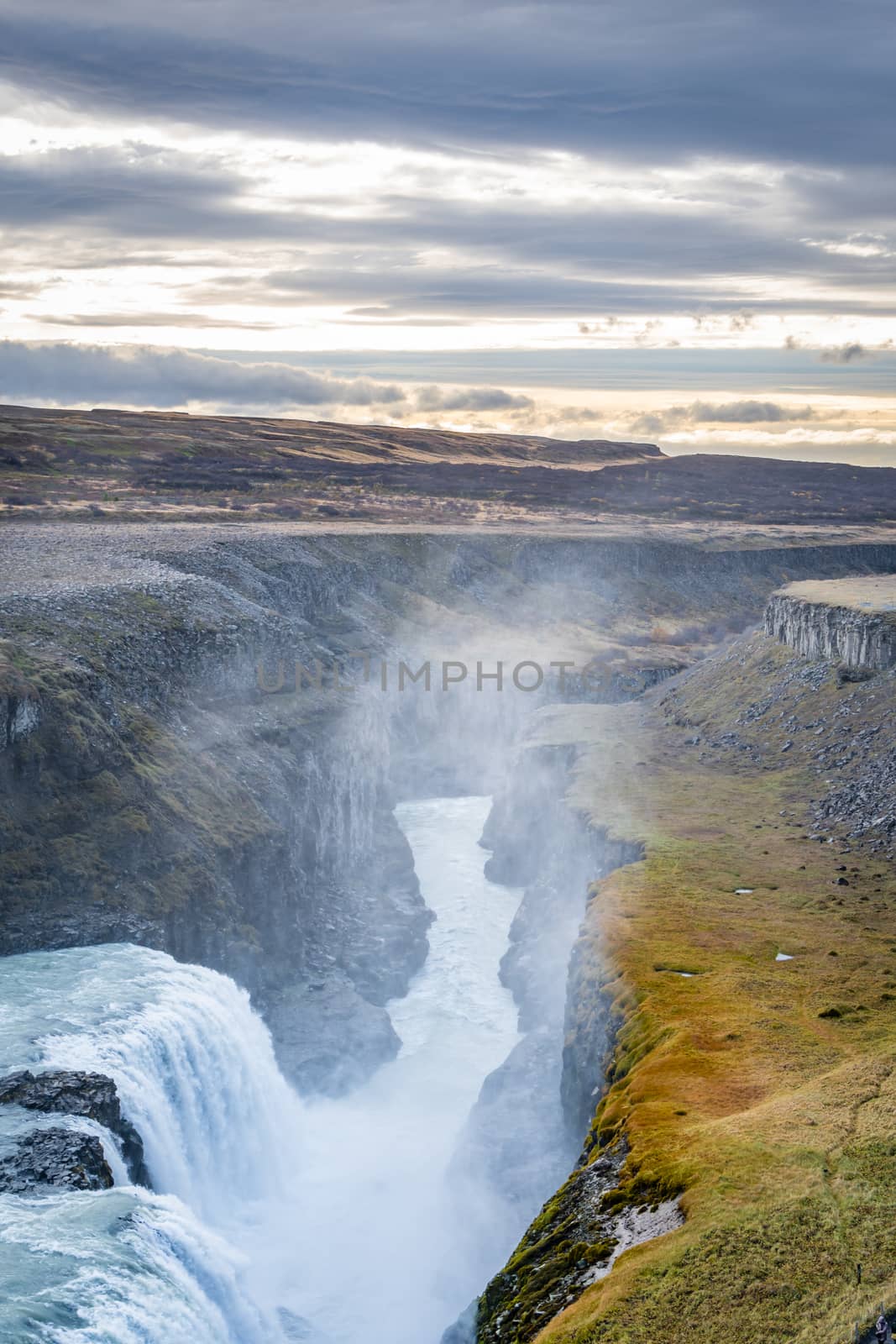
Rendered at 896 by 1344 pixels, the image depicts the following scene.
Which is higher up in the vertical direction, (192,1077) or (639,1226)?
(639,1226)

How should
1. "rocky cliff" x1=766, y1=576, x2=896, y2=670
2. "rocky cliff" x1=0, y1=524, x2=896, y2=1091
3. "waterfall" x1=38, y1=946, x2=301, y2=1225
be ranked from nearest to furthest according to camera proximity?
1. "waterfall" x1=38, y1=946, x2=301, y2=1225
2. "rocky cliff" x1=0, y1=524, x2=896, y2=1091
3. "rocky cliff" x1=766, y1=576, x2=896, y2=670

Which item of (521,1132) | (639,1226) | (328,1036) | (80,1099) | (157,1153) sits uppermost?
(639,1226)

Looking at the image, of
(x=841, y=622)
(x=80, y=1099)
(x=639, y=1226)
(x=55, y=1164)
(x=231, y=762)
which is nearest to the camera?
(x=639, y=1226)

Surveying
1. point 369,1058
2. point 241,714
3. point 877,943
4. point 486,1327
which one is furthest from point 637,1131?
point 241,714

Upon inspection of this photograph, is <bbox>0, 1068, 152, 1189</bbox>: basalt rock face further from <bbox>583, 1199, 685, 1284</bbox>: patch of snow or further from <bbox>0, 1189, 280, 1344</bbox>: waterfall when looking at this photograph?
<bbox>583, 1199, 685, 1284</bbox>: patch of snow

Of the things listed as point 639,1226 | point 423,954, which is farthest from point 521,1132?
point 423,954

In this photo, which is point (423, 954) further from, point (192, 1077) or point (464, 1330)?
point (464, 1330)

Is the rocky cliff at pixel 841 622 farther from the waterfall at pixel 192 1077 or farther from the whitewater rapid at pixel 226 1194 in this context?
the waterfall at pixel 192 1077

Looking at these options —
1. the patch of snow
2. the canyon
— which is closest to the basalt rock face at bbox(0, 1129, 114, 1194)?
the canyon
